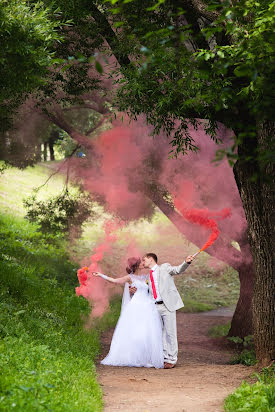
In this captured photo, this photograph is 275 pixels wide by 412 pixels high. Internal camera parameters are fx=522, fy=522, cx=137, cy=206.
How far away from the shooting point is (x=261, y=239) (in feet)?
27.6

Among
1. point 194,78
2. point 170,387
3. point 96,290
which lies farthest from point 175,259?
point 194,78

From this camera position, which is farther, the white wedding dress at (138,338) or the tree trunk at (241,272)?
the tree trunk at (241,272)

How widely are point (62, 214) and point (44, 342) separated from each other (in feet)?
30.2

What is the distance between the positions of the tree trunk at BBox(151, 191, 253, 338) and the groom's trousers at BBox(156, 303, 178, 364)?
4432 millimetres

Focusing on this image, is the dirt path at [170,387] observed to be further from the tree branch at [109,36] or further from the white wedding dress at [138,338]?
the tree branch at [109,36]

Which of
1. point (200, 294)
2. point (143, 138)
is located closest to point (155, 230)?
point (200, 294)

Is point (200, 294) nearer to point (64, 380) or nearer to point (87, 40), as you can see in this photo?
point (87, 40)

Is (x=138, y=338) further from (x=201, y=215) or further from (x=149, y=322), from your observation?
(x=201, y=215)

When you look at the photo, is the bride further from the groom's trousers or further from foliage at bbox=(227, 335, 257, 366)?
foliage at bbox=(227, 335, 257, 366)

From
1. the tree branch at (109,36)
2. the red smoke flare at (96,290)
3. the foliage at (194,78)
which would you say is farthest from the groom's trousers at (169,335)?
the red smoke flare at (96,290)

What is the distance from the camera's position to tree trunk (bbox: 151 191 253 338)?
44.9 ft

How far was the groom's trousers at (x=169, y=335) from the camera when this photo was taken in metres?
9.47

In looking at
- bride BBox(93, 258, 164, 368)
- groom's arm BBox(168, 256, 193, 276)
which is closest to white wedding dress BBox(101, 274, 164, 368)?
bride BBox(93, 258, 164, 368)

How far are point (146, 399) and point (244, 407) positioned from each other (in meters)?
1.48
